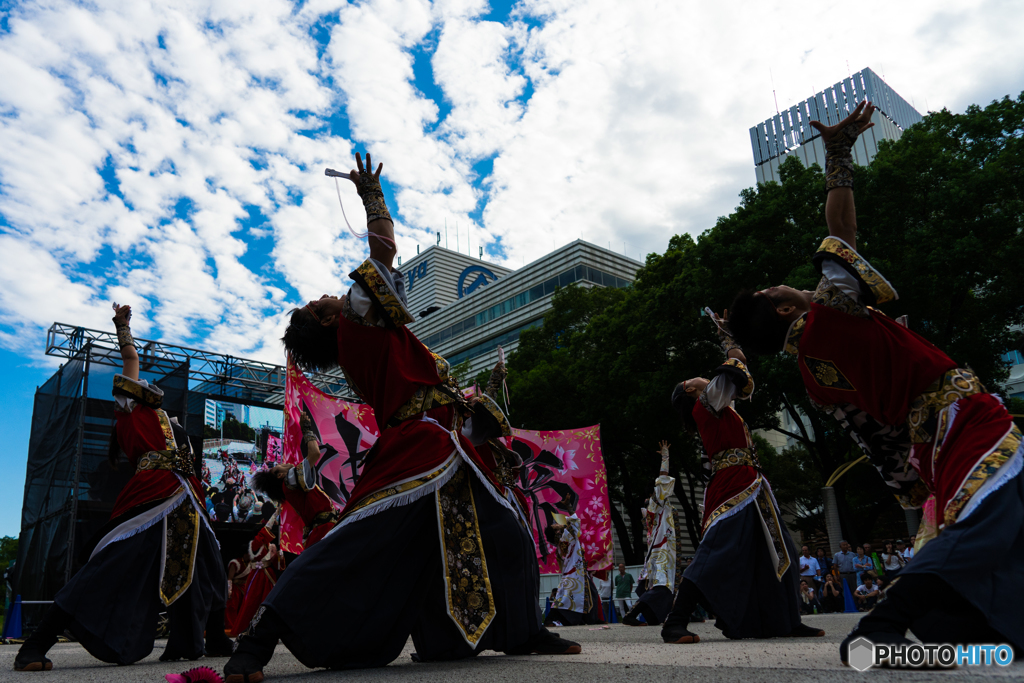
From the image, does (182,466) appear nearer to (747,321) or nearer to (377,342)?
(377,342)

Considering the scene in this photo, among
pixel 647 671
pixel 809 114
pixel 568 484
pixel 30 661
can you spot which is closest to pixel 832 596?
pixel 568 484

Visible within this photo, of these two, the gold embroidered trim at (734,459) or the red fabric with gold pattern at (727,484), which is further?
the gold embroidered trim at (734,459)

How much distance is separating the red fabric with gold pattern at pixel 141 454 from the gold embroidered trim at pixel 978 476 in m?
4.47

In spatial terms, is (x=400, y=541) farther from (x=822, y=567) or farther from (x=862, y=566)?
(x=822, y=567)

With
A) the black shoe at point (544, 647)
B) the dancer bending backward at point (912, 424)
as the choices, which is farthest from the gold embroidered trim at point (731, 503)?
the black shoe at point (544, 647)

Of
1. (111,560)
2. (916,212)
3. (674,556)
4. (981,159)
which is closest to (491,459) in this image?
(111,560)

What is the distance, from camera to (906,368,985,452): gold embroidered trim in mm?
2539

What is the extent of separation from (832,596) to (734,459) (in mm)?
10776

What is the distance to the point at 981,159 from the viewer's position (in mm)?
14359

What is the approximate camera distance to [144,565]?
4508mm

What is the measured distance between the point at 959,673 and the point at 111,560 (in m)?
4.41

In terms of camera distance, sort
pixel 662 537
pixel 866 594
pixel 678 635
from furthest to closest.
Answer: pixel 866 594
pixel 662 537
pixel 678 635

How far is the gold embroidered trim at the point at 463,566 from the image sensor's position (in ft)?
9.63

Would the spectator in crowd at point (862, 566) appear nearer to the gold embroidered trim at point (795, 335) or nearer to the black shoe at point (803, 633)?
the black shoe at point (803, 633)
